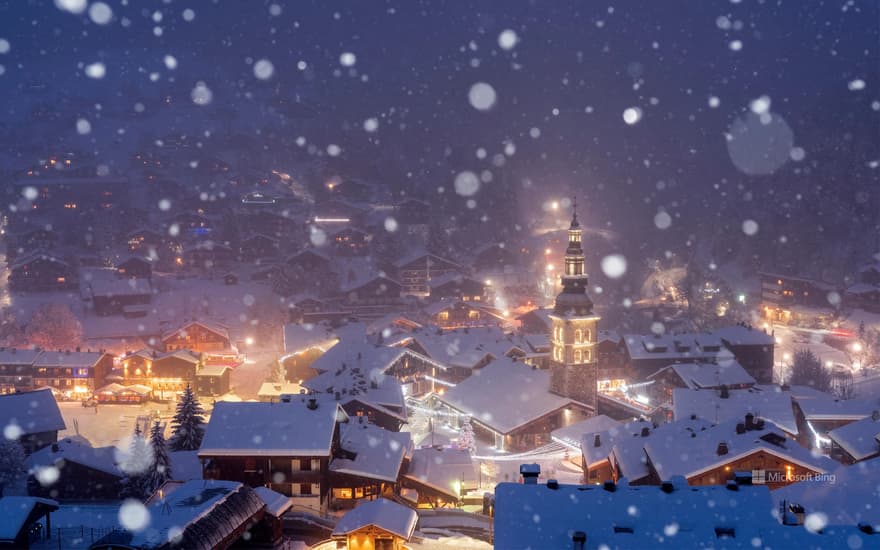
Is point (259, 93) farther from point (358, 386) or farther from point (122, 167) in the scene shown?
point (358, 386)

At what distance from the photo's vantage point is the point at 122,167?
85.7 m

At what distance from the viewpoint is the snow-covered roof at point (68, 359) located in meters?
43.0

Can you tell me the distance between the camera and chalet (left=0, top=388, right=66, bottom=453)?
33250 mm

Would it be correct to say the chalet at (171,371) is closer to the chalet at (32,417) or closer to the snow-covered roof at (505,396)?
the chalet at (32,417)

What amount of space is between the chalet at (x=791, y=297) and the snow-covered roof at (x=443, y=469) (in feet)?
139

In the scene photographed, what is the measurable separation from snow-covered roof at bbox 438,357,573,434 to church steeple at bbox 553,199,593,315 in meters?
4.14

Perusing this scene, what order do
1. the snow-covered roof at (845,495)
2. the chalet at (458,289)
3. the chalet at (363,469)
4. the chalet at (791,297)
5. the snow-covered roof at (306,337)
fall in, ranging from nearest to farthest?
the snow-covered roof at (845,495)
the chalet at (363,469)
the snow-covered roof at (306,337)
the chalet at (458,289)
the chalet at (791,297)

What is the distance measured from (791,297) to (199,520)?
58.2m

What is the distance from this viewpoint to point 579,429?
33125 mm

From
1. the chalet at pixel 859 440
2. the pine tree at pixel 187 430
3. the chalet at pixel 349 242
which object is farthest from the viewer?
the chalet at pixel 349 242

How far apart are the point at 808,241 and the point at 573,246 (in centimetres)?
4574

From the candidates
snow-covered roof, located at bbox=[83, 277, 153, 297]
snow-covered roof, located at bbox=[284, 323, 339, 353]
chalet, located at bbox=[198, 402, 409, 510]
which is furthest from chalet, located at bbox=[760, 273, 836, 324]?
snow-covered roof, located at bbox=[83, 277, 153, 297]

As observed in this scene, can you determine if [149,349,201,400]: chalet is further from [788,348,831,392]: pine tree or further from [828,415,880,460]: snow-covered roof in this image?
[788,348,831,392]: pine tree

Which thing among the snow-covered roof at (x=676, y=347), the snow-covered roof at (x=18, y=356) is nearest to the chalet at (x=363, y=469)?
the snow-covered roof at (x=676, y=347)
